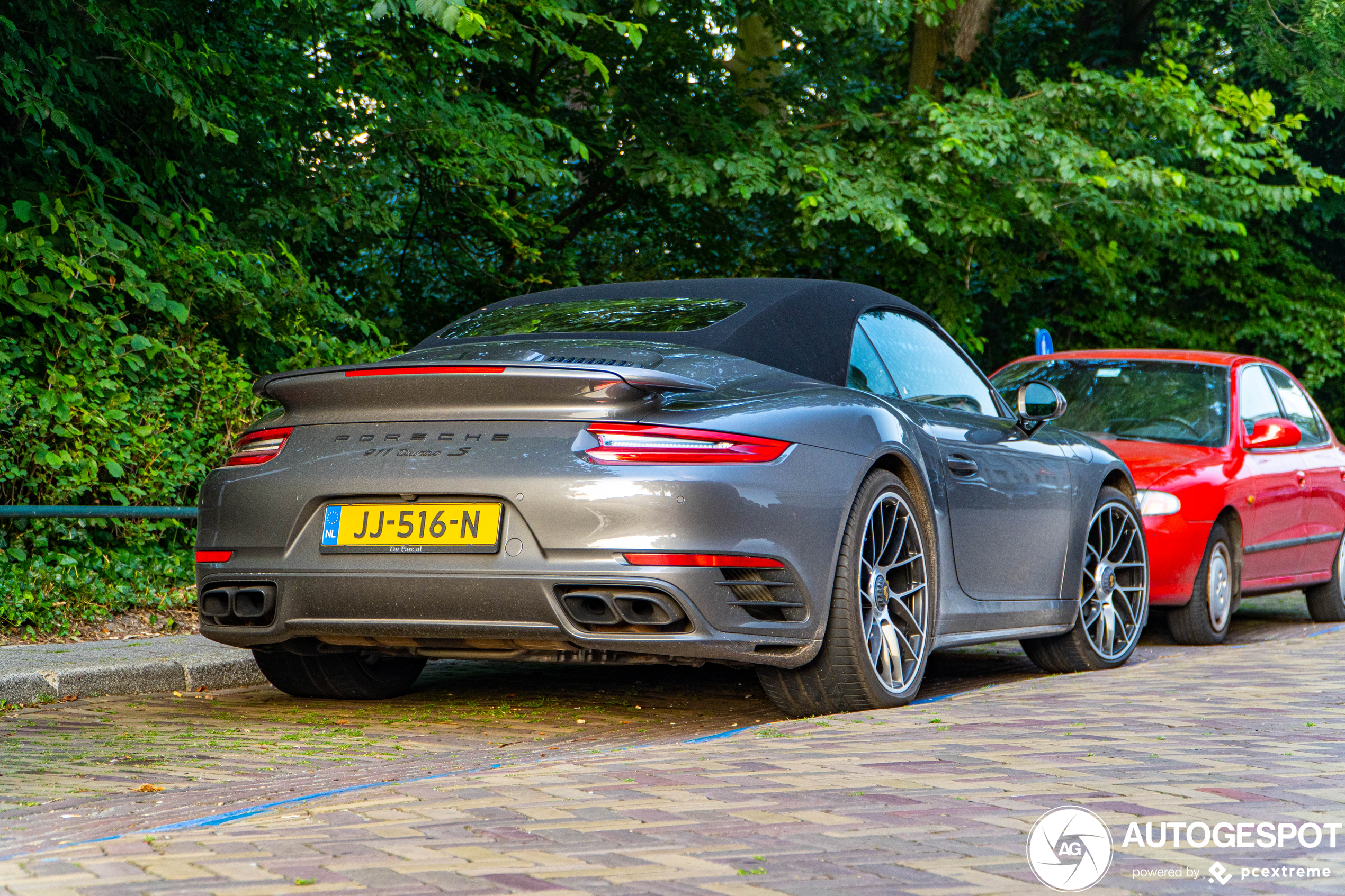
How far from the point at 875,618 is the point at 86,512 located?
14.3 feet

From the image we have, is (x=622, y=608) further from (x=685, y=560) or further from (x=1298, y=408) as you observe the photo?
(x=1298, y=408)

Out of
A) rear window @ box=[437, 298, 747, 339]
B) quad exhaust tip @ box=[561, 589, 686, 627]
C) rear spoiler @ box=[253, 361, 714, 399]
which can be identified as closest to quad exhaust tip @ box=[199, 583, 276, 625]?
rear spoiler @ box=[253, 361, 714, 399]

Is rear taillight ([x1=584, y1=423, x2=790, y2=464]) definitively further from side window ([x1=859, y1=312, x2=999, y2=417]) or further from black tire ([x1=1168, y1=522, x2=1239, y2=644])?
black tire ([x1=1168, y1=522, x2=1239, y2=644])

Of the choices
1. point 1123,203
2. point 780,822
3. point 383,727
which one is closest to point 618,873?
point 780,822

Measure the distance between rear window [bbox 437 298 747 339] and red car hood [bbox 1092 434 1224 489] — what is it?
10.7ft

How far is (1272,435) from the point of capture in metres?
8.26

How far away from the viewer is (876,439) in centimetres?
485

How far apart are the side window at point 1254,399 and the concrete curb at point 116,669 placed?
5617 millimetres

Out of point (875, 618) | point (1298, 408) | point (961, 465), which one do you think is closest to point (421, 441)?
point (875, 618)

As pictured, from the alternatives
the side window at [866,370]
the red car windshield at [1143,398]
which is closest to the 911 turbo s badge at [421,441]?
the side window at [866,370]

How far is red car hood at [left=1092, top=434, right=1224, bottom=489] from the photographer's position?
25.6 feet

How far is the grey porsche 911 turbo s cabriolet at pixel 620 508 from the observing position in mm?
4293

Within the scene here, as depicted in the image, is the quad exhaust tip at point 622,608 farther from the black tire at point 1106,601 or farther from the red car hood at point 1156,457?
the red car hood at point 1156,457

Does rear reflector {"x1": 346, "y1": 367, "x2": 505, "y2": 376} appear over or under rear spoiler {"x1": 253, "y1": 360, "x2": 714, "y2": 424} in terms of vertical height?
over
